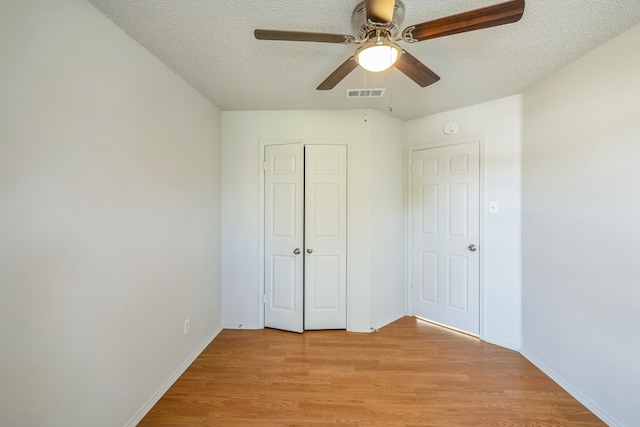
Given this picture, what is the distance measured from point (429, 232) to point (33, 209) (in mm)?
3200

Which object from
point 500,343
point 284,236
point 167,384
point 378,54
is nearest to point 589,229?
point 500,343

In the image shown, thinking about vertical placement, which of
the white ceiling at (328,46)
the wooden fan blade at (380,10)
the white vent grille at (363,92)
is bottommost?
the wooden fan blade at (380,10)

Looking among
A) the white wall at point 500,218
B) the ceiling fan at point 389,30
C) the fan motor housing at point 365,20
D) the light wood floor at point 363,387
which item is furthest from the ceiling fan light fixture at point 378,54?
the light wood floor at point 363,387

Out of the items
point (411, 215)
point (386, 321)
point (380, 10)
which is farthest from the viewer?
point (411, 215)

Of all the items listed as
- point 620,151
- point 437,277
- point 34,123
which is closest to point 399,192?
point 437,277

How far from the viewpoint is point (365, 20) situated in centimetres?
121

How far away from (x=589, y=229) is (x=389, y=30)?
75.9 inches

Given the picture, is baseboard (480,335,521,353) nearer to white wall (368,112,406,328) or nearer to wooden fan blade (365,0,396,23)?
white wall (368,112,406,328)

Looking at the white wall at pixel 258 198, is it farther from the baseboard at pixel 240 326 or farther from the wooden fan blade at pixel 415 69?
the wooden fan blade at pixel 415 69

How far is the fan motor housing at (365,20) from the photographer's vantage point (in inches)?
47.7

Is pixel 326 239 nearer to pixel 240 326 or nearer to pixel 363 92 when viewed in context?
pixel 240 326

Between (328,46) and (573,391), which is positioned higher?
(328,46)

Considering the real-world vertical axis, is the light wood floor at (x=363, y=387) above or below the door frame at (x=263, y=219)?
below

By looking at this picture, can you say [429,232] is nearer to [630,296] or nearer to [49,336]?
[630,296]
